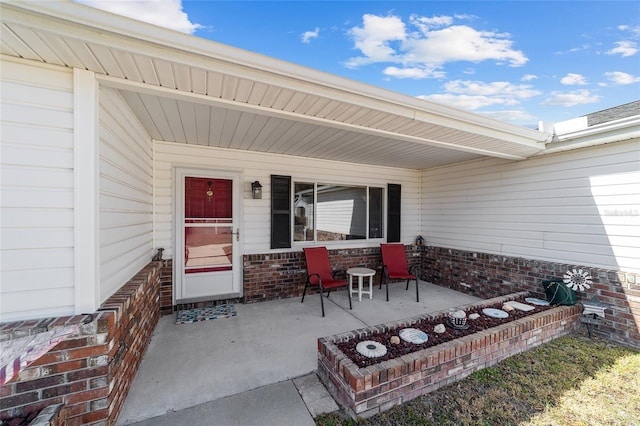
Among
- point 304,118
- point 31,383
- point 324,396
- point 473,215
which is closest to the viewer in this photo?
point 31,383

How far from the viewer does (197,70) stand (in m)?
1.80

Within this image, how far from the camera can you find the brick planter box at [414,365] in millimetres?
1931

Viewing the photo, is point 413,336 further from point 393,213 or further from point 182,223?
point 182,223

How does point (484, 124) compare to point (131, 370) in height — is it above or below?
above

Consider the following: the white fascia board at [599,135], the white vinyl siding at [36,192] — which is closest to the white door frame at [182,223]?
the white vinyl siding at [36,192]

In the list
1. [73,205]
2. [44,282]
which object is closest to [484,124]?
[73,205]

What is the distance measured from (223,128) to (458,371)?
147 inches

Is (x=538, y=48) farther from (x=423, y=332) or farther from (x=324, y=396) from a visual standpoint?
(x=324, y=396)

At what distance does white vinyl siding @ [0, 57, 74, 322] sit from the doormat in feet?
7.17

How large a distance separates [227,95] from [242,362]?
258 cm

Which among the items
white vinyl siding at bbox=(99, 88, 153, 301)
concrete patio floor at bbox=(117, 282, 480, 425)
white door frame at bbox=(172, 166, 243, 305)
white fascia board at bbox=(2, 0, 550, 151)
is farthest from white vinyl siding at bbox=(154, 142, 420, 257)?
white fascia board at bbox=(2, 0, 550, 151)

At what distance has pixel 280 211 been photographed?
15.2ft

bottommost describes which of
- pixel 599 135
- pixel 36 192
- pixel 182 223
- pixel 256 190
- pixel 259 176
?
pixel 182 223

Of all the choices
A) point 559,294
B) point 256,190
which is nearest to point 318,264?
point 256,190
